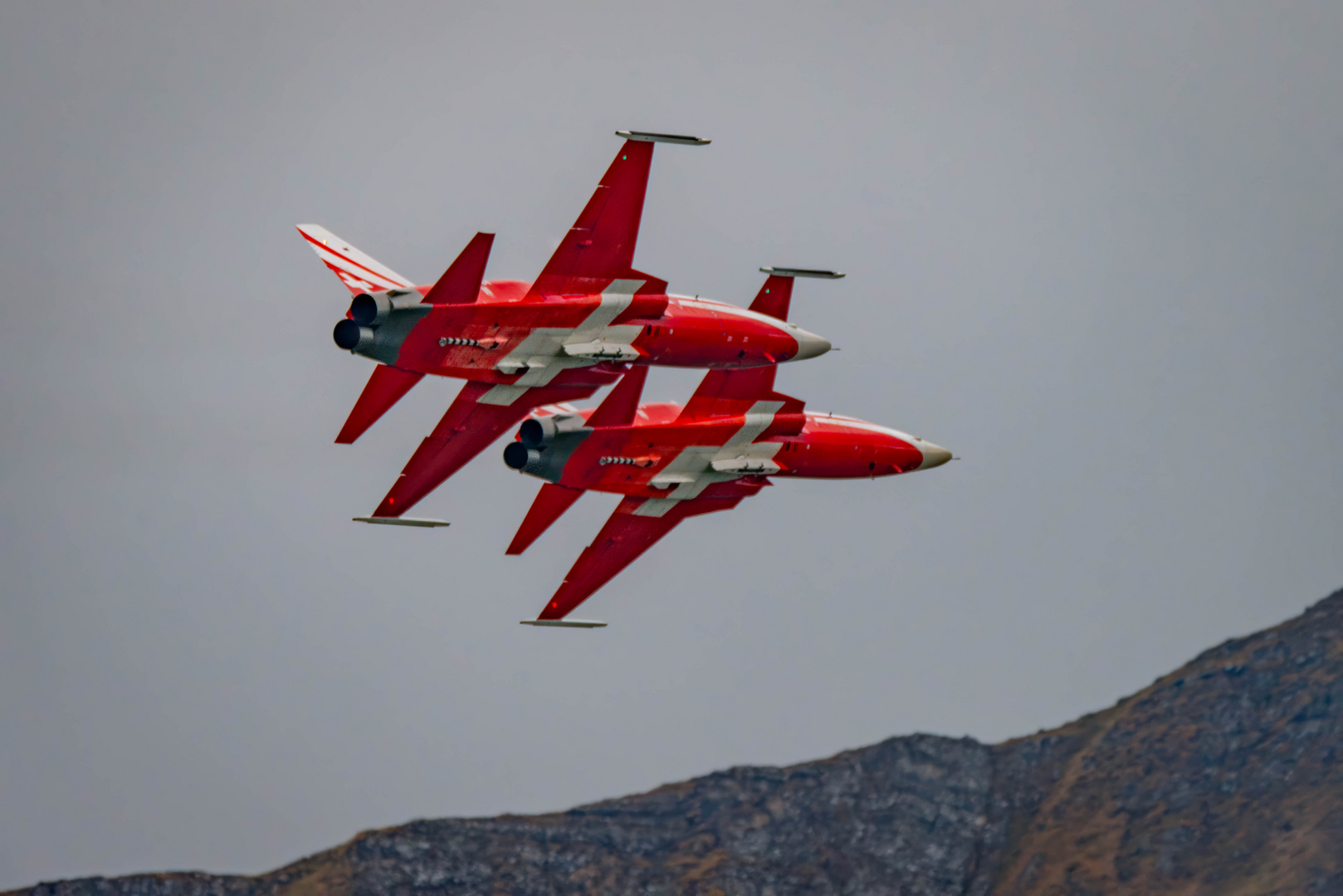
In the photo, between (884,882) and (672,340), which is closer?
(672,340)

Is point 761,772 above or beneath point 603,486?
beneath

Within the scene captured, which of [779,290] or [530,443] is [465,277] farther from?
[779,290]

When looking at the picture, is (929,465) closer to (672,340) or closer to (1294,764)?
(672,340)

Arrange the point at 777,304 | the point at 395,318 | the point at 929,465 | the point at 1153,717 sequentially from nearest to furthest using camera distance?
the point at 395,318 → the point at 777,304 → the point at 929,465 → the point at 1153,717

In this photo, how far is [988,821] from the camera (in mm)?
101688

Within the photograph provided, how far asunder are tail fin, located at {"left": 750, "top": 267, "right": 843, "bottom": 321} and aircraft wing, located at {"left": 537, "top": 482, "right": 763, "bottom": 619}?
5.85 metres

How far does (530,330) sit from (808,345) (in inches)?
381

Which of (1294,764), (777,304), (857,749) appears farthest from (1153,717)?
(777,304)

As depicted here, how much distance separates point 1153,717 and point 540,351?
222 ft

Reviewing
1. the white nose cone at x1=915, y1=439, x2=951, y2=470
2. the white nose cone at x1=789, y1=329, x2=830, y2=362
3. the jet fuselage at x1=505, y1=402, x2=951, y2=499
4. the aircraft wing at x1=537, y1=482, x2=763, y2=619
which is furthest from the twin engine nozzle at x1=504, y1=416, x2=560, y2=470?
the white nose cone at x1=915, y1=439, x2=951, y2=470

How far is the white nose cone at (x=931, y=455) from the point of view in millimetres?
56906

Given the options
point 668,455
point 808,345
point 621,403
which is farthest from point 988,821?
point 621,403

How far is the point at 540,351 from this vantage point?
1849 inches

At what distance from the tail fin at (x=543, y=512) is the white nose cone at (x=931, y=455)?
1275 cm
